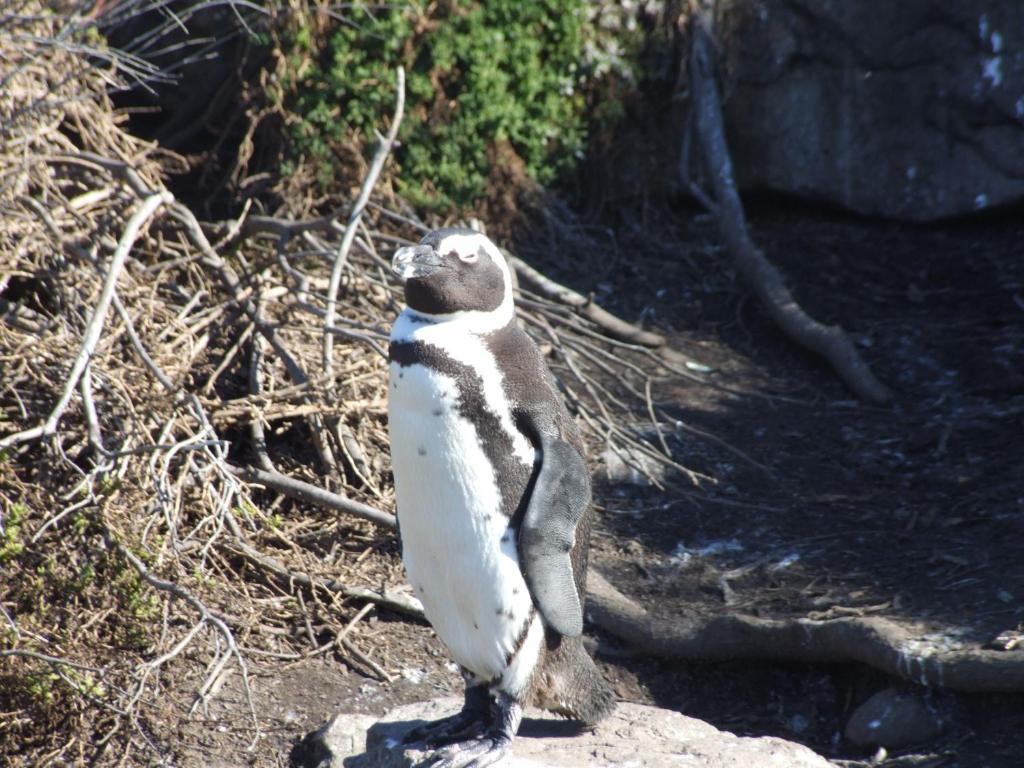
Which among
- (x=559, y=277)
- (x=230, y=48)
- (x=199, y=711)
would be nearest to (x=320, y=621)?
(x=199, y=711)

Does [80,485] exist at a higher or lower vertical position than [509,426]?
lower

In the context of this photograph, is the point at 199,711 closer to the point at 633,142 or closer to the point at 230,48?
the point at 230,48

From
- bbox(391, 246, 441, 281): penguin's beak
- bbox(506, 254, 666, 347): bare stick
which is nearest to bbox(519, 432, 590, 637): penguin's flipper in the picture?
bbox(391, 246, 441, 281): penguin's beak

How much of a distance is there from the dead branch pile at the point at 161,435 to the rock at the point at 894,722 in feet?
3.64

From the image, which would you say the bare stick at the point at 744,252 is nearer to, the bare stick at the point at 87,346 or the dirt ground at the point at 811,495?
the dirt ground at the point at 811,495

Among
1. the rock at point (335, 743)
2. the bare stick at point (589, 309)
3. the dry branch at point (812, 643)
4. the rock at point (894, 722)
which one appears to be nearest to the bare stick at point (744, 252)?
the bare stick at point (589, 309)

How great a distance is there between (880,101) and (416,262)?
4801 millimetres

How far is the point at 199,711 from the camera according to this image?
375cm

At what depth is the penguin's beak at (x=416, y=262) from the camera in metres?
2.59

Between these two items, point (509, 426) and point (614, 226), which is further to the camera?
point (614, 226)

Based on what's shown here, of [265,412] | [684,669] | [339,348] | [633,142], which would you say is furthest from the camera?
[633,142]

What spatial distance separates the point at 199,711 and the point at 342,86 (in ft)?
10.9

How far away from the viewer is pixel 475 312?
2684 millimetres

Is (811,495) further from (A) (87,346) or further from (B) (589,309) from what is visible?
(A) (87,346)
